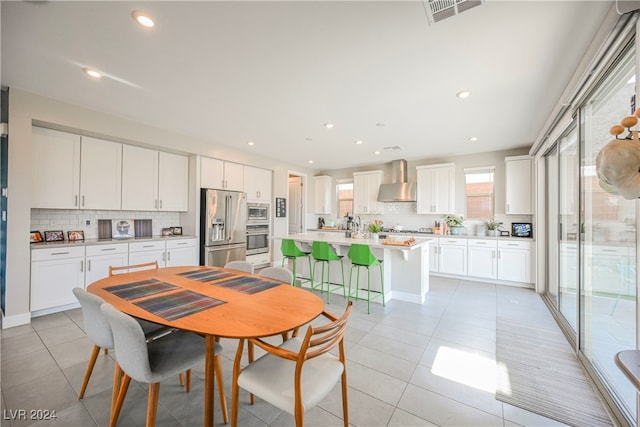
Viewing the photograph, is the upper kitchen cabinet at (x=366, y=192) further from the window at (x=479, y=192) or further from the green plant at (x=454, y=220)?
the window at (x=479, y=192)

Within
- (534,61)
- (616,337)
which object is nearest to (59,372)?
(616,337)

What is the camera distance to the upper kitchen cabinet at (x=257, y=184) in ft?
18.7

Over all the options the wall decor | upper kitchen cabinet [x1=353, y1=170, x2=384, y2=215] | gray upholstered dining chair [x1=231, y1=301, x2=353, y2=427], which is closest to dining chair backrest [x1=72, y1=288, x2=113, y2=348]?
gray upholstered dining chair [x1=231, y1=301, x2=353, y2=427]

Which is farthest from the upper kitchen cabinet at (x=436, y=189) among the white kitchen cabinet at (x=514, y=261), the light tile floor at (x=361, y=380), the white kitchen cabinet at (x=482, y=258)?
the light tile floor at (x=361, y=380)

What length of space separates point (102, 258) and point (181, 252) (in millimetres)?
1090

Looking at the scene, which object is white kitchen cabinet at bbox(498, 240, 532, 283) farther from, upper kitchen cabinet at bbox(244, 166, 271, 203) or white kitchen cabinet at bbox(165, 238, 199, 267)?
white kitchen cabinet at bbox(165, 238, 199, 267)

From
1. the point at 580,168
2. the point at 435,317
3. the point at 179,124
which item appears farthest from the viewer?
the point at 179,124

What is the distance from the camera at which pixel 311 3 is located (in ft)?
5.40

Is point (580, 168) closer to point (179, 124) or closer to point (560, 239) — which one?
point (560, 239)

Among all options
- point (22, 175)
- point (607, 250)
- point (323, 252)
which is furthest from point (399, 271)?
point (22, 175)

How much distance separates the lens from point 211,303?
1629 mm

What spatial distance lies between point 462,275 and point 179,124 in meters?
5.83

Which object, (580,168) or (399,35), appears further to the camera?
(580,168)

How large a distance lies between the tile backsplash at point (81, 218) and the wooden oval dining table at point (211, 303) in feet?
7.92
